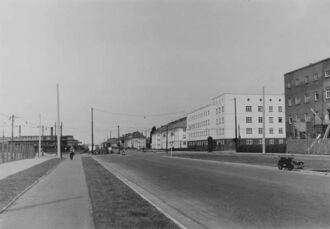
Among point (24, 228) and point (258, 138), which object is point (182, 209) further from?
point (258, 138)

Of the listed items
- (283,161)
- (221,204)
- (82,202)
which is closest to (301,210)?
(221,204)

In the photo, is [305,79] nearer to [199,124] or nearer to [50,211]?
[50,211]

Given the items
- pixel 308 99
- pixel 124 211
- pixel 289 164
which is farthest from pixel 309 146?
Result: pixel 124 211

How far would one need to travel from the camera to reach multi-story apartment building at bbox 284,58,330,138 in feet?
209

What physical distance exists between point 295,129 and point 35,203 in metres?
63.6

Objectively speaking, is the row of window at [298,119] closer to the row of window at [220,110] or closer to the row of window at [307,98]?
the row of window at [307,98]

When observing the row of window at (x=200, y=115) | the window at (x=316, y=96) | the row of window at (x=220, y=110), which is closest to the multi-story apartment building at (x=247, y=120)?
the row of window at (x=220, y=110)

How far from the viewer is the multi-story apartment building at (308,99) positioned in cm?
6359

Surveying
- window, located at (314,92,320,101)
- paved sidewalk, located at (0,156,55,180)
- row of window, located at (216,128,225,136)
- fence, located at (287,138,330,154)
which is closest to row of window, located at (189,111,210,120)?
row of window, located at (216,128,225,136)

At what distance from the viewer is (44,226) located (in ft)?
28.6

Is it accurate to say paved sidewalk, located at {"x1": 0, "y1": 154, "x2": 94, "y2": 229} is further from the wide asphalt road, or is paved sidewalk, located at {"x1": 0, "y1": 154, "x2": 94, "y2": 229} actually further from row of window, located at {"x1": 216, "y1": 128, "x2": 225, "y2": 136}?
row of window, located at {"x1": 216, "y1": 128, "x2": 225, "y2": 136}

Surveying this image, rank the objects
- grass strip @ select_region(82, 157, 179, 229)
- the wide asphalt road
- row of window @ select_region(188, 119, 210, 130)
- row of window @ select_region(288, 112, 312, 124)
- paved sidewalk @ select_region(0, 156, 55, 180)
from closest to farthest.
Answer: grass strip @ select_region(82, 157, 179, 229)
the wide asphalt road
paved sidewalk @ select_region(0, 156, 55, 180)
row of window @ select_region(288, 112, 312, 124)
row of window @ select_region(188, 119, 210, 130)

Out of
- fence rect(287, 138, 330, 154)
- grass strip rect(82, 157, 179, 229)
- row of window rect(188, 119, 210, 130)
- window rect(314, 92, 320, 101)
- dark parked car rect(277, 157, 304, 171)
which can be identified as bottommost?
grass strip rect(82, 157, 179, 229)

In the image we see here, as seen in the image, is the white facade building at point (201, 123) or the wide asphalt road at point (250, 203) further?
the white facade building at point (201, 123)
